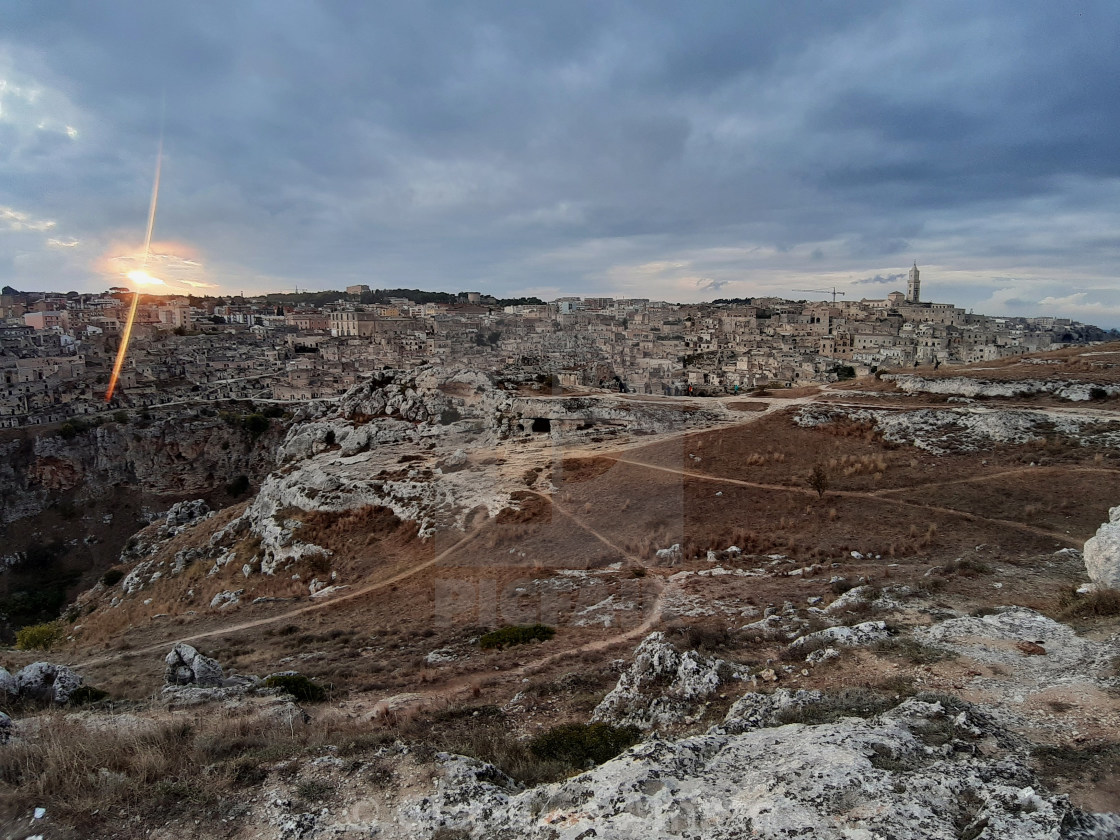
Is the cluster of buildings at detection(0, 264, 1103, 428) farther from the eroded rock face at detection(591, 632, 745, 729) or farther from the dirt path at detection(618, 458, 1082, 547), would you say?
the eroded rock face at detection(591, 632, 745, 729)

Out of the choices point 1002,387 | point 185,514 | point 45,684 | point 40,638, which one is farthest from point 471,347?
point 45,684

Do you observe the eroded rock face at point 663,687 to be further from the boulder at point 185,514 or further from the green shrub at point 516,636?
the boulder at point 185,514

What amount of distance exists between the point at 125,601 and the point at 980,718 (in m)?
37.4

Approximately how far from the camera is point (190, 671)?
41.3ft

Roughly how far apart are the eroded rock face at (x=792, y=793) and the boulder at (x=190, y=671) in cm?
822

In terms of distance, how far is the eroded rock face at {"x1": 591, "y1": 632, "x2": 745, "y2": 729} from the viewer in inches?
348

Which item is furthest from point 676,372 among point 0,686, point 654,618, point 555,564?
point 0,686

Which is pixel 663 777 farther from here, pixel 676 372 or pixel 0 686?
pixel 676 372

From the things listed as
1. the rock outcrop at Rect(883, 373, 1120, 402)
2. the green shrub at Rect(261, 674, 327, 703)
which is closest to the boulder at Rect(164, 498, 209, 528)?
the green shrub at Rect(261, 674, 327, 703)

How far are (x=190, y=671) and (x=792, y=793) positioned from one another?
12336 millimetres

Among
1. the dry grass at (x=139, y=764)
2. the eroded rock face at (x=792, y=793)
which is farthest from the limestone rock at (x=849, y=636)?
the dry grass at (x=139, y=764)

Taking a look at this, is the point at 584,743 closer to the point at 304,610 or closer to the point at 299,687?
the point at 299,687

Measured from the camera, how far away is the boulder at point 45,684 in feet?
37.9

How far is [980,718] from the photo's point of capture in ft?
22.4
